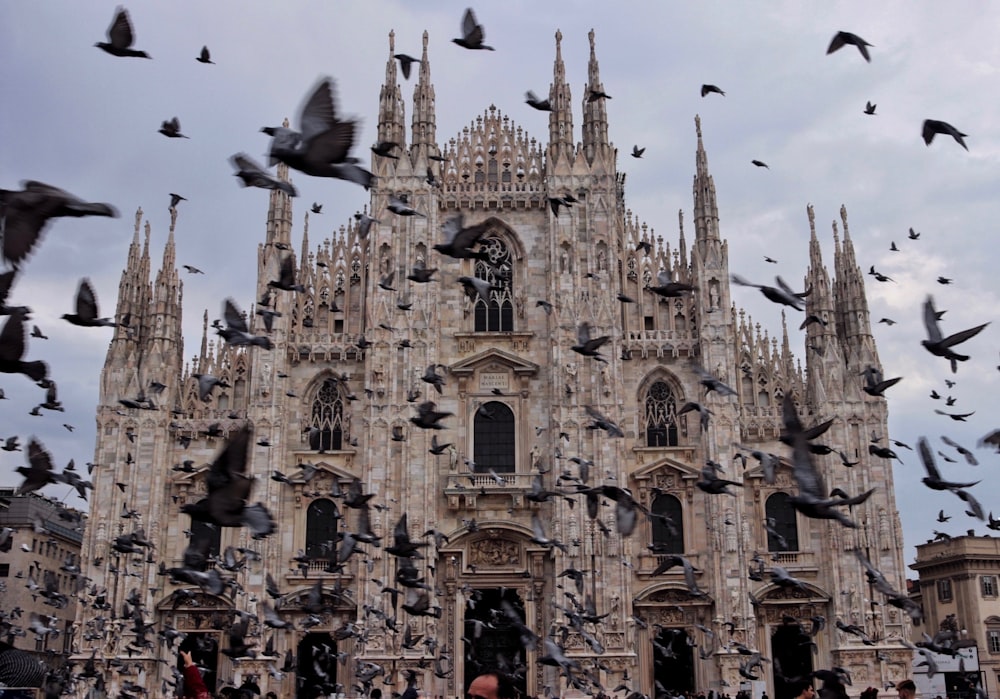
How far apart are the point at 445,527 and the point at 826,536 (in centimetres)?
1261

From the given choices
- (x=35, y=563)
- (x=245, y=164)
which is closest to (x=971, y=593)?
(x=35, y=563)

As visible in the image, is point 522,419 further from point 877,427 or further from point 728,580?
point 877,427

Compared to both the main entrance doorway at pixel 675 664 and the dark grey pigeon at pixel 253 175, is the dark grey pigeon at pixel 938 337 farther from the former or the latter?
the main entrance doorway at pixel 675 664

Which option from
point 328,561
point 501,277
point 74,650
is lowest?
point 74,650

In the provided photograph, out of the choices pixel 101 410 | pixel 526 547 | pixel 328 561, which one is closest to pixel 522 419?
pixel 526 547

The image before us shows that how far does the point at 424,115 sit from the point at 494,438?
12206mm

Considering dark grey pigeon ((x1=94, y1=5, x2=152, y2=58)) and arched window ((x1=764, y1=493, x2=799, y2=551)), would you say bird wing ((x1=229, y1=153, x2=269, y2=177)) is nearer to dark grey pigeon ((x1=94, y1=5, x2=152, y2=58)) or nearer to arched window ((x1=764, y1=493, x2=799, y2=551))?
dark grey pigeon ((x1=94, y1=5, x2=152, y2=58))

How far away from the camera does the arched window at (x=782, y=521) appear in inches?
1484

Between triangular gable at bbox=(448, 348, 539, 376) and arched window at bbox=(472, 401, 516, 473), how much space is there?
1.34 metres

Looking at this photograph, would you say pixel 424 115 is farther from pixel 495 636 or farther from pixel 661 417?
pixel 495 636

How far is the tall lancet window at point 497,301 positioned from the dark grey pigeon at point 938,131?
82.3 feet

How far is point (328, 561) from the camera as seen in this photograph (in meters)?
37.5

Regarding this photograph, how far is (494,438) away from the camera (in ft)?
128

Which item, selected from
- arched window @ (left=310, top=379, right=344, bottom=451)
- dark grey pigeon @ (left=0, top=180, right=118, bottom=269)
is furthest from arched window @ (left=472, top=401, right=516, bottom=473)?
dark grey pigeon @ (left=0, top=180, right=118, bottom=269)
